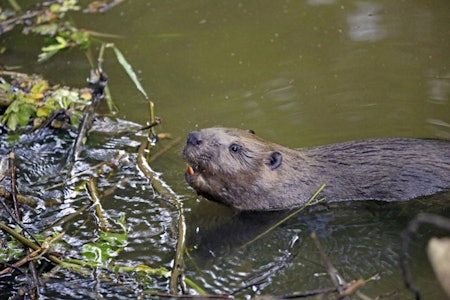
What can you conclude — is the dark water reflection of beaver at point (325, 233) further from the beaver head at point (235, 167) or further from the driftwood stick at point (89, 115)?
the driftwood stick at point (89, 115)

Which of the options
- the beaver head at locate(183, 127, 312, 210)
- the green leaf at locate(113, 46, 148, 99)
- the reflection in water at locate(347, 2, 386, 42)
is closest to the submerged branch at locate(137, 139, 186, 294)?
the beaver head at locate(183, 127, 312, 210)

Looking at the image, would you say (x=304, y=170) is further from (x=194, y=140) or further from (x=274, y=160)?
(x=194, y=140)

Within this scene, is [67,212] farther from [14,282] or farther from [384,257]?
[384,257]

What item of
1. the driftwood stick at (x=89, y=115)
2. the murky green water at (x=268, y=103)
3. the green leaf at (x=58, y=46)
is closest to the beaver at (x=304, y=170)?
the murky green water at (x=268, y=103)

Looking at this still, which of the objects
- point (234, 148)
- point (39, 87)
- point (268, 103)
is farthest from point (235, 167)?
point (39, 87)

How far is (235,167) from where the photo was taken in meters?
5.57

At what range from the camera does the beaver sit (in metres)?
5.52

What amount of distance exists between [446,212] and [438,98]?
1.53 metres

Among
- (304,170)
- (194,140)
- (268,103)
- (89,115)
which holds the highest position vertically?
(194,140)

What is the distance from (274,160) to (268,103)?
56.0 inches

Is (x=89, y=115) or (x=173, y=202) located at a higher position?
(x=89, y=115)

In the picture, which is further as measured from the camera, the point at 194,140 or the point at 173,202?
the point at 173,202

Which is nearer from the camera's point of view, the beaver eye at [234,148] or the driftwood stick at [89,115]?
the beaver eye at [234,148]

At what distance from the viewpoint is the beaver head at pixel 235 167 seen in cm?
547
